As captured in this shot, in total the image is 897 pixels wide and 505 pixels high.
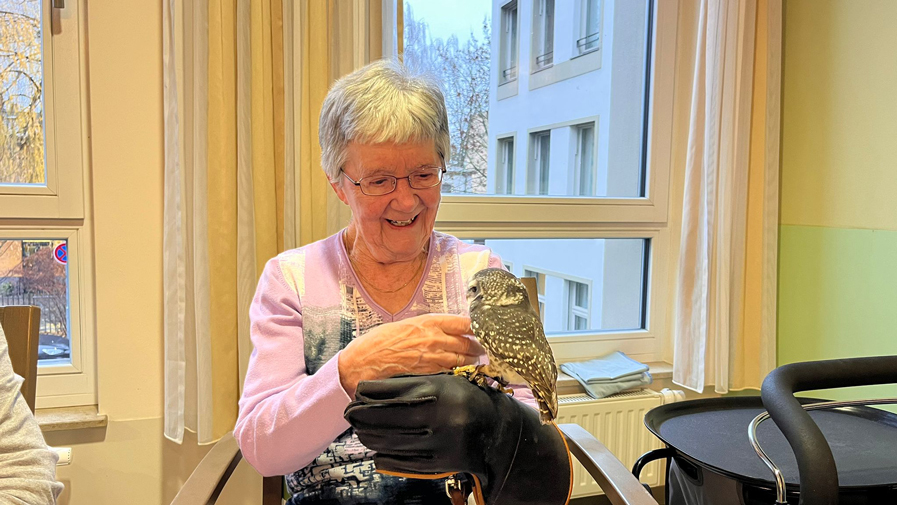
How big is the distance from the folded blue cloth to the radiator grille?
1.3 inches

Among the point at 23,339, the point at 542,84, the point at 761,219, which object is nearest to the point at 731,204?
the point at 761,219

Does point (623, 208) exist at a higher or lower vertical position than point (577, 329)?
higher

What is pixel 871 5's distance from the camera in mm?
1849

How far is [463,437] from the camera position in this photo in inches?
32.1

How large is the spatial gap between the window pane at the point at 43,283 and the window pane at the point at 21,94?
18 cm

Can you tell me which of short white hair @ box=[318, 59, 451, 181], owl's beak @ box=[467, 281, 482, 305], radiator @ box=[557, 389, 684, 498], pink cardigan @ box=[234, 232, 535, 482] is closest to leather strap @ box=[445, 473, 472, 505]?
pink cardigan @ box=[234, 232, 535, 482]

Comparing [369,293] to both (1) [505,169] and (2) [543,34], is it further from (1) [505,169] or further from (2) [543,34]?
(2) [543,34]

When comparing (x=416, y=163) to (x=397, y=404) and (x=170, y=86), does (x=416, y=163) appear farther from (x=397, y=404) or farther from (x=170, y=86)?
(x=170, y=86)

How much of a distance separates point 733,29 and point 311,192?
1.46 metres

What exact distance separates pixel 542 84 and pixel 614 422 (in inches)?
47.2

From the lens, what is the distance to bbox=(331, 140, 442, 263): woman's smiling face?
3.37 feet

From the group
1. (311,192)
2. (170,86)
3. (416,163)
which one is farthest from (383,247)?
(170,86)

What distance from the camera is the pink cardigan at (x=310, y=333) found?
3.01ft

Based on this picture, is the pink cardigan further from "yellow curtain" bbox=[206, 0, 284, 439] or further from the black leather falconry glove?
"yellow curtain" bbox=[206, 0, 284, 439]
